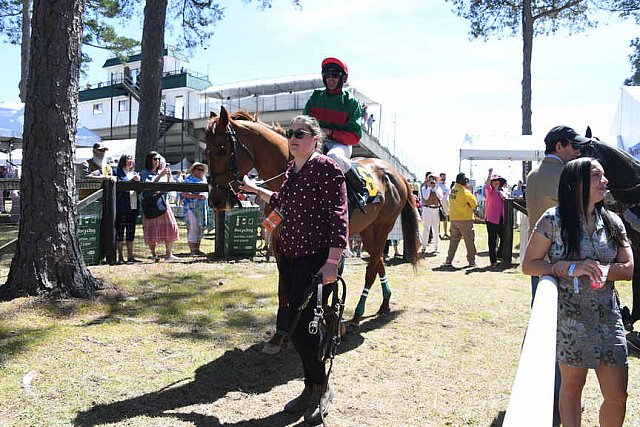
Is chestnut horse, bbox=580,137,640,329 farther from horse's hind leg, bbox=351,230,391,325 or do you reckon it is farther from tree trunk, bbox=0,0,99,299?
tree trunk, bbox=0,0,99,299

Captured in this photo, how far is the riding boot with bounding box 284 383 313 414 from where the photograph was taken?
12.0ft

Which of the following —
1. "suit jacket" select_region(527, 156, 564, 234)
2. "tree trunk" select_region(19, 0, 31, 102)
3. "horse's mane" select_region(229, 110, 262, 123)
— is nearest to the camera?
"suit jacket" select_region(527, 156, 564, 234)

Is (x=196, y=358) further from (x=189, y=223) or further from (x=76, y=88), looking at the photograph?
(x=189, y=223)

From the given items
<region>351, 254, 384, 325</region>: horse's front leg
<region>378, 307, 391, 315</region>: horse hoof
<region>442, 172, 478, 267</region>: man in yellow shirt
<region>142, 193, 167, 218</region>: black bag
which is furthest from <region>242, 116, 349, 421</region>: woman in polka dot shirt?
<region>442, 172, 478, 267</region>: man in yellow shirt

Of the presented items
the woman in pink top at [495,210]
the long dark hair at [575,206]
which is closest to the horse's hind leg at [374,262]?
the long dark hair at [575,206]

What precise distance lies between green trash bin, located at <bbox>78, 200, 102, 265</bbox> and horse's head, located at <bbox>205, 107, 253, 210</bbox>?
3.75m

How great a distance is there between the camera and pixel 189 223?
1007 centimetres

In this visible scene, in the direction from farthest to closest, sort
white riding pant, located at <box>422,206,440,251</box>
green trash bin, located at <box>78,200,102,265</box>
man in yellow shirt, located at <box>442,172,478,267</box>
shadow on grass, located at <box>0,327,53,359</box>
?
white riding pant, located at <box>422,206,440,251</box>, man in yellow shirt, located at <box>442,172,478,267</box>, green trash bin, located at <box>78,200,102,265</box>, shadow on grass, located at <box>0,327,53,359</box>

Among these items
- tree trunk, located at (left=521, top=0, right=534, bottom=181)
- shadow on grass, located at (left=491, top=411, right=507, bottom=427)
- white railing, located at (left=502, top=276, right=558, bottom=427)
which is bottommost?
shadow on grass, located at (left=491, top=411, right=507, bottom=427)

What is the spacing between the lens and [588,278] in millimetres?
2855

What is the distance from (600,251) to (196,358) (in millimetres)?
3341

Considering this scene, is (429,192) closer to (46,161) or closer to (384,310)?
(384,310)

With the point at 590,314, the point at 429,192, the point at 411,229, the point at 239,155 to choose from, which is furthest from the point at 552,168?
the point at 429,192

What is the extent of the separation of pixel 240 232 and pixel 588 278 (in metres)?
7.82
